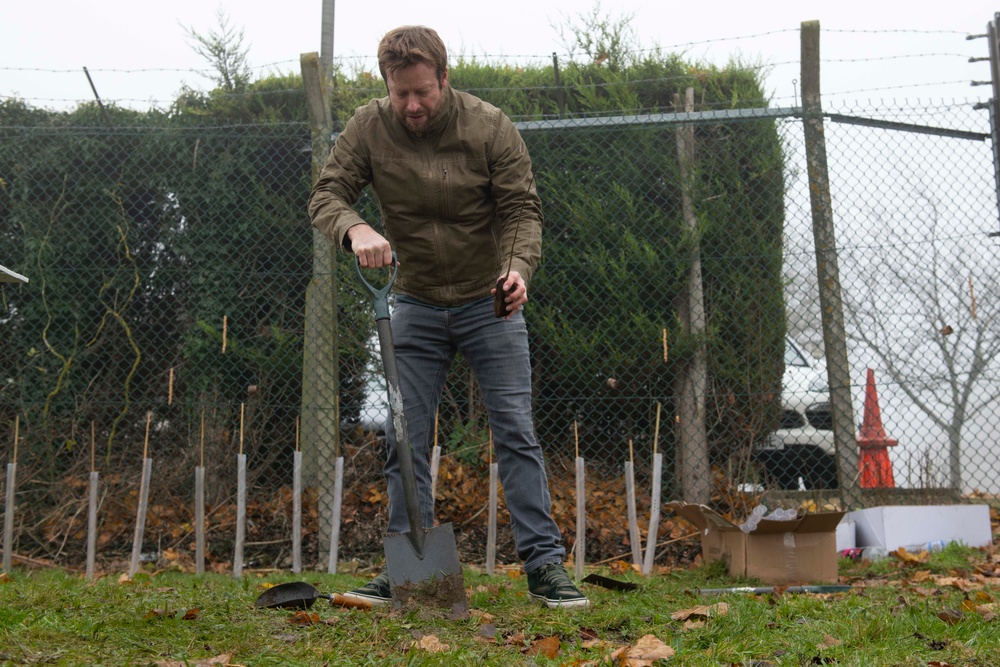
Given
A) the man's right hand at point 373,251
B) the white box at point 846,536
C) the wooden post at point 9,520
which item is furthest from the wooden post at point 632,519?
the wooden post at point 9,520

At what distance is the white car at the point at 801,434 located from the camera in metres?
4.81

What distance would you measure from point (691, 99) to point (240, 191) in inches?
101

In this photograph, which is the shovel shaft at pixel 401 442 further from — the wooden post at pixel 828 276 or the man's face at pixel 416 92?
the wooden post at pixel 828 276

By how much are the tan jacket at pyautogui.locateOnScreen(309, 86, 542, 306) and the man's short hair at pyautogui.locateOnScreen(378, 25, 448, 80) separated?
0.17 meters

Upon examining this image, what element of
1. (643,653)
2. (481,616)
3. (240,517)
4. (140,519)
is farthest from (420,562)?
(140,519)

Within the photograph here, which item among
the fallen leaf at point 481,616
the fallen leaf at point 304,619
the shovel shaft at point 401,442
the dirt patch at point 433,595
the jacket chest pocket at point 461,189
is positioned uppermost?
the jacket chest pocket at point 461,189

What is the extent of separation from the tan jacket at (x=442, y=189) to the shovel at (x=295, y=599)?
96 cm

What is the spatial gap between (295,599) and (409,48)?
1628mm

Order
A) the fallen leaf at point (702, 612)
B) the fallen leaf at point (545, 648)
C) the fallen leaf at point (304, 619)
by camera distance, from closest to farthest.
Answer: the fallen leaf at point (545, 648)
the fallen leaf at point (304, 619)
the fallen leaf at point (702, 612)

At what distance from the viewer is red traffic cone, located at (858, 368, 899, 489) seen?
4922 millimetres

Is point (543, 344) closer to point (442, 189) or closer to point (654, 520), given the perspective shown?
point (654, 520)

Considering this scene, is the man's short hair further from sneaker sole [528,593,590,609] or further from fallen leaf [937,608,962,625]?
fallen leaf [937,608,962,625]

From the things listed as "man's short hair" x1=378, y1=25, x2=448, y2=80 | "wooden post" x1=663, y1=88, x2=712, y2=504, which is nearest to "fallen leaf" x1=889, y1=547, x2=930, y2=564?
"wooden post" x1=663, y1=88, x2=712, y2=504

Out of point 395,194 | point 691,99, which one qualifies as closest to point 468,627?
point 395,194
